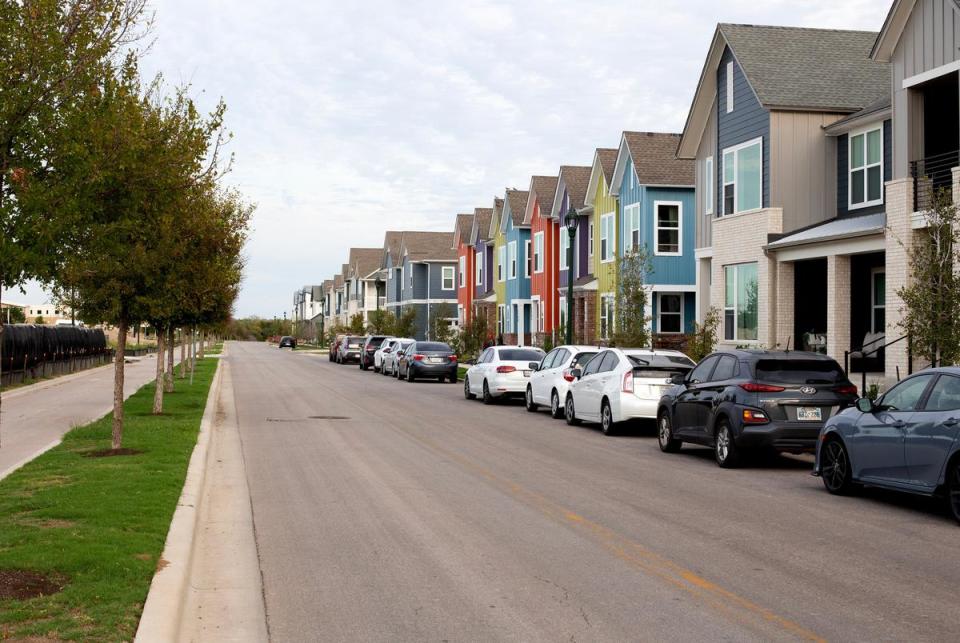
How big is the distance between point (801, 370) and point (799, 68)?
16.0m

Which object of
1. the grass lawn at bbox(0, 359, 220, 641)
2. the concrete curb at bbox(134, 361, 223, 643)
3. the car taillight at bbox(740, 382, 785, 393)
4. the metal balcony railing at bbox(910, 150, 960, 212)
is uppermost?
the metal balcony railing at bbox(910, 150, 960, 212)

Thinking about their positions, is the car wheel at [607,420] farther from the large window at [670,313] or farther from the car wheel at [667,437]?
the large window at [670,313]

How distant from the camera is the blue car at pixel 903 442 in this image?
10219 millimetres

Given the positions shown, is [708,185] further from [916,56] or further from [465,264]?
[465,264]

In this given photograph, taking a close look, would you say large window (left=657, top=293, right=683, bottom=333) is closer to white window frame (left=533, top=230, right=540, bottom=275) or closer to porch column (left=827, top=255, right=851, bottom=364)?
white window frame (left=533, top=230, right=540, bottom=275)

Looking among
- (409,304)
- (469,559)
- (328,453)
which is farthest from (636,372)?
(409,304)

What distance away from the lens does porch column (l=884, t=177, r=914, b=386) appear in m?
20.9

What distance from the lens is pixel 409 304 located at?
84438 mm

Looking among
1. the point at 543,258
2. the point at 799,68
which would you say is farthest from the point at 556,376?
the point at 543,258

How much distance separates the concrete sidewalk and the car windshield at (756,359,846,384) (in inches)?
388

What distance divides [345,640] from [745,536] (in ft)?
14.9

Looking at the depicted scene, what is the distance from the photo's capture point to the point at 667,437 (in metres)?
16.8

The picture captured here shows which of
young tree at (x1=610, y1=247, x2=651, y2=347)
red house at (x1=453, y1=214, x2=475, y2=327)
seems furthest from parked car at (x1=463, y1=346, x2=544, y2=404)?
red house at (x1=453, y1=214, x2=475, y2=327)

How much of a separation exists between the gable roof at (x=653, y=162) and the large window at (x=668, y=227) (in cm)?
90
